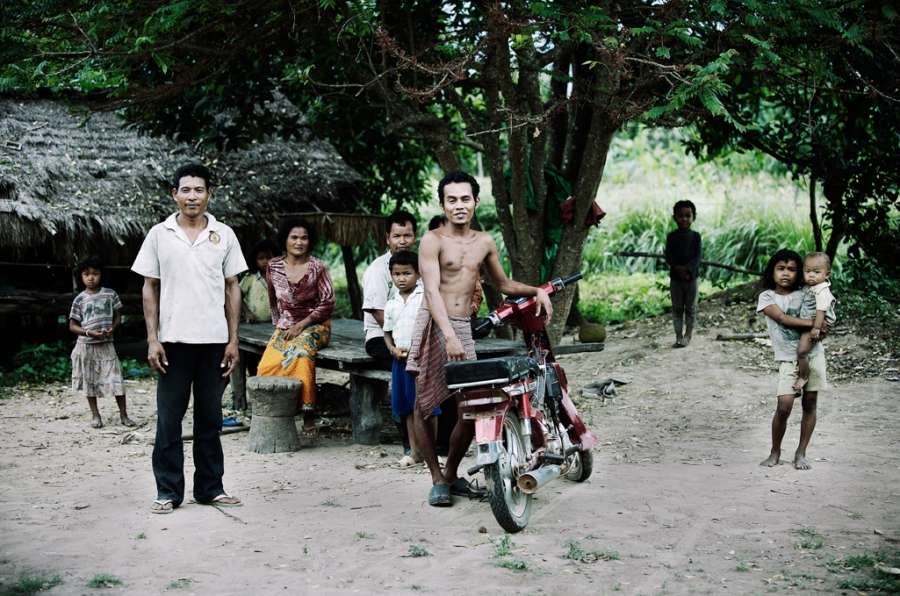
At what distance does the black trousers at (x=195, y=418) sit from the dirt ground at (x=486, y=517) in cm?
17

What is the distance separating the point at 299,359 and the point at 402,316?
4.05 ft

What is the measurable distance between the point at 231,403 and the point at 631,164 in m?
17.0

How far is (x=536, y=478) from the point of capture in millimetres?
4355

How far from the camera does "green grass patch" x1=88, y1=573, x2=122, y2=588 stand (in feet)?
12.1

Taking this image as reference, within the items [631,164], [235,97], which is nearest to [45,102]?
[235,97]

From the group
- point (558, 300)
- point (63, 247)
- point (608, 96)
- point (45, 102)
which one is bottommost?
point (558, 300)

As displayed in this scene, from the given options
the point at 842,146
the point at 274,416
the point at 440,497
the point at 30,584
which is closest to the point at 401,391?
the point at 274,416

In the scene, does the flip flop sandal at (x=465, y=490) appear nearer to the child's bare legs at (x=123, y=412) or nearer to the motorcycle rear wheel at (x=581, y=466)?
the motorcycle rear wheel at (x=581, y=466)

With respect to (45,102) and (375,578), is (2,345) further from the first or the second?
(375,578)

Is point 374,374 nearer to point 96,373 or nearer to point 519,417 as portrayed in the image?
point 519,417

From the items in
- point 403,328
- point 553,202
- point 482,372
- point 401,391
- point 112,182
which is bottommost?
point 401,391

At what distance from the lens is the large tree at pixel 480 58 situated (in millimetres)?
5711

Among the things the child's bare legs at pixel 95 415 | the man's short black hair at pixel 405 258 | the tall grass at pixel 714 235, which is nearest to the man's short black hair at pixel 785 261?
the man's short black hair at pixel 405 258

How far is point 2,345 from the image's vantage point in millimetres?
11805
